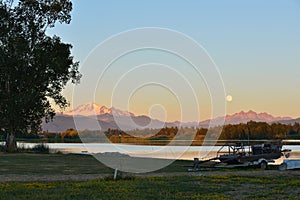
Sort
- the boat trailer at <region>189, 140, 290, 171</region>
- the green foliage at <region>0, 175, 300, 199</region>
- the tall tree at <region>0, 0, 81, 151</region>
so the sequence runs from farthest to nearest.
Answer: the tall tree at <region>0, 0, 81, 151</region>
the boat trailer at <region>189, 140, 290, 171</region>
the green foliage at <region>0, 175, 300, 199</region>

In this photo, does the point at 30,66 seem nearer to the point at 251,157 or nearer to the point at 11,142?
the point at 11,142

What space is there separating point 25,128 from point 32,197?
1385 inches

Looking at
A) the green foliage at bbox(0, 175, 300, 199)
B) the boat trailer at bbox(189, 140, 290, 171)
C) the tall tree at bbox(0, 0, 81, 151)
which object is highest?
the tall tree at bbox(0, 0, 81, 151)

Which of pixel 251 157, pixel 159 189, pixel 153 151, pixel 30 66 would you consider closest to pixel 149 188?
pixel 159 189

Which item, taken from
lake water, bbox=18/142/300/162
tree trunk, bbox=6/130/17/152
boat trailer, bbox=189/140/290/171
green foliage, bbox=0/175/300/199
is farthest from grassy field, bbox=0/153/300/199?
tree trunk, bbox=6/130/17/152

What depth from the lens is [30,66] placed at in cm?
4738

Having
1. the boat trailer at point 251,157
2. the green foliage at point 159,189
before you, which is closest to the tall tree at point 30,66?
the boat trailer at point 251,157

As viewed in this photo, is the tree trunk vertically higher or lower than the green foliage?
higher

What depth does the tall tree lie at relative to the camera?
4622cm

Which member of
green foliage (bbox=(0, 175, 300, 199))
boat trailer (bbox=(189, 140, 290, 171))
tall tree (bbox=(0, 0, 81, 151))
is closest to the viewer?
green foliage (bbox=(0, 175, 300, 199))

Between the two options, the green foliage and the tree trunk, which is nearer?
the green foliage

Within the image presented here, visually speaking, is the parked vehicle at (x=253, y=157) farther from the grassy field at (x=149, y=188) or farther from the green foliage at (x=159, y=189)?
the green foliage at (x=159, y=189)

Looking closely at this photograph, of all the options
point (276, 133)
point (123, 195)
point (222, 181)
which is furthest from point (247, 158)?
point (276, 133)

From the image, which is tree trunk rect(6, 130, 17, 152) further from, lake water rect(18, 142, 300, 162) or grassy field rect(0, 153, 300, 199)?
grassy field rect(0, 153, 300, 199)
